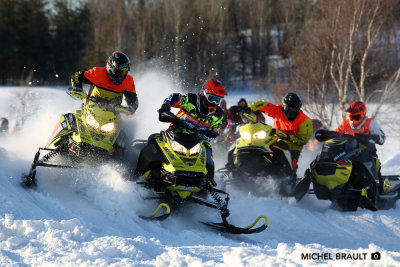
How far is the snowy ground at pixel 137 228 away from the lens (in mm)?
3654

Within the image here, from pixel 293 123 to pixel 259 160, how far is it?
138 cm

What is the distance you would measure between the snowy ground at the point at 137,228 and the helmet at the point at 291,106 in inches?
56.5

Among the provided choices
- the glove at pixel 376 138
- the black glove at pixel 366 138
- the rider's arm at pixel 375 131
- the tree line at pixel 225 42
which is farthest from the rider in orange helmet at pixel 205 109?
the tree line at pixel 225 42

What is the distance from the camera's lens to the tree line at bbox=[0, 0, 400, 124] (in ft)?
47.2

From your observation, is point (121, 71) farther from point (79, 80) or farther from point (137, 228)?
point (137, 228)

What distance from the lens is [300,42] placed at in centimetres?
1680

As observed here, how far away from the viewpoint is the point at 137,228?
16.1ft

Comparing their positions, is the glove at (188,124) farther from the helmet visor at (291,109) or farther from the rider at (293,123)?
the helmet visor at (291,109)

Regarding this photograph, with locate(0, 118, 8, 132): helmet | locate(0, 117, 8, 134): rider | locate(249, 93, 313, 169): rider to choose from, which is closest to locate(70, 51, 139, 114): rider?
locate(249, 93, 313, 169): rider

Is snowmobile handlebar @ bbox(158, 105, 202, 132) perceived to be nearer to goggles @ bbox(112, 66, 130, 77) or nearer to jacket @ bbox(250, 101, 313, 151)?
goggles @ bbox(112, 66, 130, 77)

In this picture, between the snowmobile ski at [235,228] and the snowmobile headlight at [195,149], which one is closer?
the snowmobile ski at [235,228]

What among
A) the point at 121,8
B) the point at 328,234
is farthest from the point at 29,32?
the point at 328,234

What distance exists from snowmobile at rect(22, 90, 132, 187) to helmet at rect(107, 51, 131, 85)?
542 mm

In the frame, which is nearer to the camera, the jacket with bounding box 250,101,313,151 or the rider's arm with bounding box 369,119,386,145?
the rider's arm with bounding box 369,119,386,145
